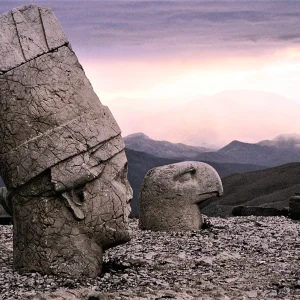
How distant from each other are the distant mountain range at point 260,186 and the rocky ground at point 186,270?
36.0ft

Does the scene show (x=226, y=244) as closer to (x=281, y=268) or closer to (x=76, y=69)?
(x=281, y=268)

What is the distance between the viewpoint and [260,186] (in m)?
27.9

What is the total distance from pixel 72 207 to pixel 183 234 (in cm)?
405

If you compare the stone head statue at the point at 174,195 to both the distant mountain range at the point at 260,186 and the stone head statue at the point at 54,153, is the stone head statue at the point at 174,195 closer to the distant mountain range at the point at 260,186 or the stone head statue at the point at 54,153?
the stone head statue at the point at 54,153

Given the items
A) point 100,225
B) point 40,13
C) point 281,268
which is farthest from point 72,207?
point 281,268

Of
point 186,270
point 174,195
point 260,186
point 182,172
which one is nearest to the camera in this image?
point 186,270

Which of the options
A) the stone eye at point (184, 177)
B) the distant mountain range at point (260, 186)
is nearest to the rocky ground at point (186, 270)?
the stone eye at point (184, 177)

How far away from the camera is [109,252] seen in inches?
372

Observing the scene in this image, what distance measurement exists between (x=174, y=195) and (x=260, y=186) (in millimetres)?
16979

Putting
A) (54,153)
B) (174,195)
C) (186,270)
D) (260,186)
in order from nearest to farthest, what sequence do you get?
(54,153) < (186,270) < (174,195) < (260,186)

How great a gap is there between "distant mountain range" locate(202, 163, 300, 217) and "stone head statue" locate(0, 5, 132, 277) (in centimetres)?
1415

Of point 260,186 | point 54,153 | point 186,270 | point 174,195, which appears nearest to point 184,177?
point 174,195

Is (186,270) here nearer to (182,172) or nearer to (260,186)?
(182,172)

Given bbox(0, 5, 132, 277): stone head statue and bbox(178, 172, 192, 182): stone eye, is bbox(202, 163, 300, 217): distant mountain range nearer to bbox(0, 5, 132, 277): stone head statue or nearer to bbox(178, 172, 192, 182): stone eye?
bbox(178, 172, 192, 182): stone eye
